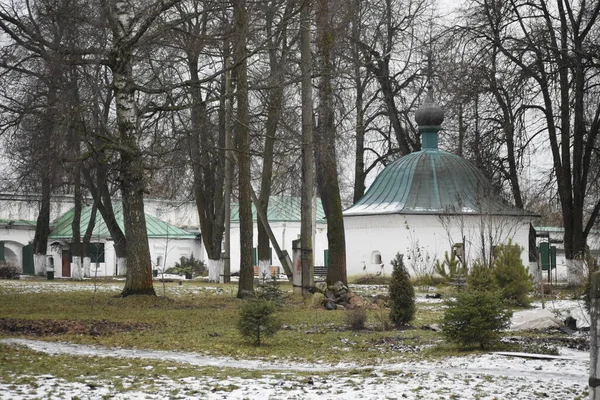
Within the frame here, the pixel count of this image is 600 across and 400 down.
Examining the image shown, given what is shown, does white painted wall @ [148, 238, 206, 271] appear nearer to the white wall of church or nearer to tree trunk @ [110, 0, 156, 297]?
the white wall of church

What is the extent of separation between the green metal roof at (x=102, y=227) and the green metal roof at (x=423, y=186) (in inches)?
505

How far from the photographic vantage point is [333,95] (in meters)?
26.1

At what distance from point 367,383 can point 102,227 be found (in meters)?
44.0

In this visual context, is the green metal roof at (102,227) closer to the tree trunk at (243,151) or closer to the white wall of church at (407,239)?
the white wall of church at (407,239)

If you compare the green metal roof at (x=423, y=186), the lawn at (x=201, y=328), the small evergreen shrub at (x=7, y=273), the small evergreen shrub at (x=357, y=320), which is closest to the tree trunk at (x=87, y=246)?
the small evergreen shrub at (x=7, y=273)

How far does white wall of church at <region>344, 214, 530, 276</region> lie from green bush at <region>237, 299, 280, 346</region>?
917 inches

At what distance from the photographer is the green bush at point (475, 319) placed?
1305 cm

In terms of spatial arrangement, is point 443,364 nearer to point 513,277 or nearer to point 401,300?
point 401,300

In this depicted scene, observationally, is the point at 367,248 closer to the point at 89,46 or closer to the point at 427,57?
the point at 427,57

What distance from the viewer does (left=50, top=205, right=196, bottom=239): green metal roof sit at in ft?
169

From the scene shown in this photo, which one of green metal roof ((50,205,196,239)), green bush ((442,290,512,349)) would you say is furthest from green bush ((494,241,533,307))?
green metal roof ((50,205,196,239))

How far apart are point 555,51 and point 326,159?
840 cm

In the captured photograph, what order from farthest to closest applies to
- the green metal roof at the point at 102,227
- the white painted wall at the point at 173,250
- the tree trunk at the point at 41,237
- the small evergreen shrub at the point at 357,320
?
the white painted wall at the point at 173,250, the green metal roof at the point at 102,227, the tree trunk at the point at 41,237, the small evergreen shrub at the point at 357,320

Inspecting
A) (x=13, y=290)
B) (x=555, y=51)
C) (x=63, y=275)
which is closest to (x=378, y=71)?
(x=555, y=51)
